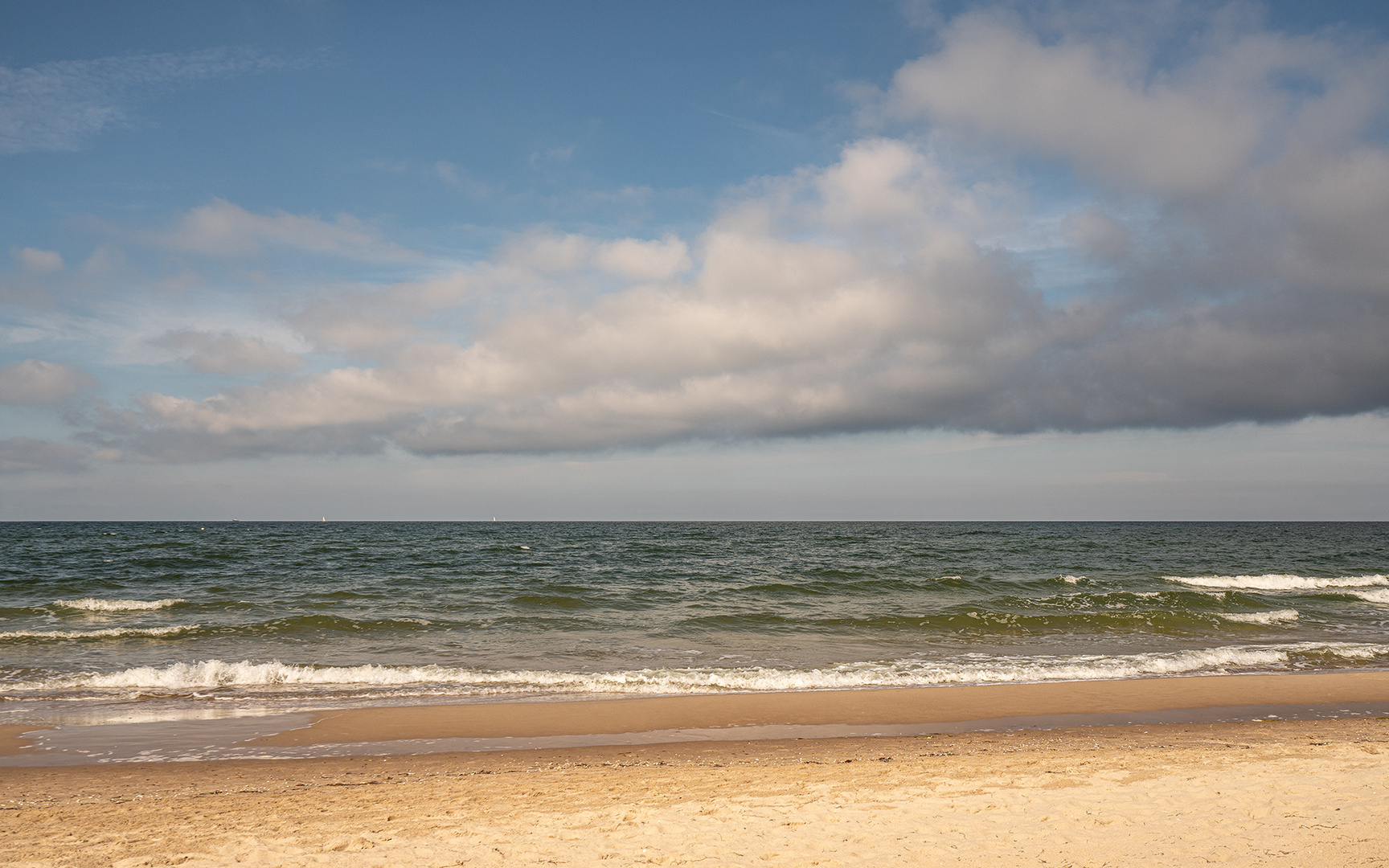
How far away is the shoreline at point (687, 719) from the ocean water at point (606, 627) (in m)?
0.88

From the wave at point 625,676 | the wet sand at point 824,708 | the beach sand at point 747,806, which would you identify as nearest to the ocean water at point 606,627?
the wave at point 625,676

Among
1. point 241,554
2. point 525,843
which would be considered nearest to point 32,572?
point 241,554

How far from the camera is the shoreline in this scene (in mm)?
9250

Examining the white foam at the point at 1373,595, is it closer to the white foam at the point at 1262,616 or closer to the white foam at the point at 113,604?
the white foam at the point at 1262,616

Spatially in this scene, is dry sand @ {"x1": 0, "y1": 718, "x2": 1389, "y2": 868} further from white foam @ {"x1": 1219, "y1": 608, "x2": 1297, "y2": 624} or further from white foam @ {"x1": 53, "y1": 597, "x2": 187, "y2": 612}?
white foam @ {"x1": 53, "y1": 597, "x2": 187, "y2": 612}

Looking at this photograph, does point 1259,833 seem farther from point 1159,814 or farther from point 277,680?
point 277,680

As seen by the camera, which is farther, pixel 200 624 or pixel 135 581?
pixel 135 581

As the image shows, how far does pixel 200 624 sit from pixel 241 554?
23.4 m

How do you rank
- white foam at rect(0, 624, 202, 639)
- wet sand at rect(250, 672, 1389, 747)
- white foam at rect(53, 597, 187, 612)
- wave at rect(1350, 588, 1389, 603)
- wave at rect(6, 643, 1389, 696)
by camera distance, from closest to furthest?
wet sand at rect(250, 672, 1389, 747) → wave at rect(6, 643, 1389, 696) → white foam at rect(0, 624, 202, 639) → white foam at rect(53, 597, 187, 612) → wave at rect(1350, 588, 1389, 603)

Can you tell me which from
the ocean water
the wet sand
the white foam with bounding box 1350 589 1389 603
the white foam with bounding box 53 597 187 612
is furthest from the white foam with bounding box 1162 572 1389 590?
the white foam with bounding box 53 597 187 612

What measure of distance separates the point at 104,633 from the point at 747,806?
1782cm

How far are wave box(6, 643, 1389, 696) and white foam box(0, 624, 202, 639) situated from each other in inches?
179

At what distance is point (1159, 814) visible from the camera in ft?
21.5

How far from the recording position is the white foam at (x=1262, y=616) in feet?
68.6
